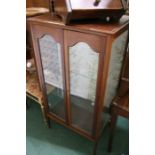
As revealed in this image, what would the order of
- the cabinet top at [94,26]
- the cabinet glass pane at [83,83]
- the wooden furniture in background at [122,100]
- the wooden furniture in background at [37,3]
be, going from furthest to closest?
the wooden furniture in background at [37,3], the wooden furniture in background at [122,100], the cabinet glass pane at [83,83], the cabinet top at [94,26]

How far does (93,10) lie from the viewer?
0.92 metres

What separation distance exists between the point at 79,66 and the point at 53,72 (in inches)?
11.4

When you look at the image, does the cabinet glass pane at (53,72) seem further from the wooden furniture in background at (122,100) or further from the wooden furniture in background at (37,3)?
the wooden furniture in background at (37,3)

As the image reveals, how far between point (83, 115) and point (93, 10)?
2.97ft

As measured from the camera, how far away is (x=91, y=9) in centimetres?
92

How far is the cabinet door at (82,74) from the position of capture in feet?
3.24

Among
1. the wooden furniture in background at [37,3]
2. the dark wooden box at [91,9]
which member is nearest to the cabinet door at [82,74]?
the dark wooden box at [91,9]

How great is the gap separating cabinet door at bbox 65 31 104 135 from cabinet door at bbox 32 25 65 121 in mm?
74

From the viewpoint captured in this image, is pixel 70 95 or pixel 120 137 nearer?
pixel 70 95

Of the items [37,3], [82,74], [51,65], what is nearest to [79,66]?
[82,74]

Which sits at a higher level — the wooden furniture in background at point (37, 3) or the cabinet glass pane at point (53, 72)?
the wooden furniture in background at point (37, 3)
